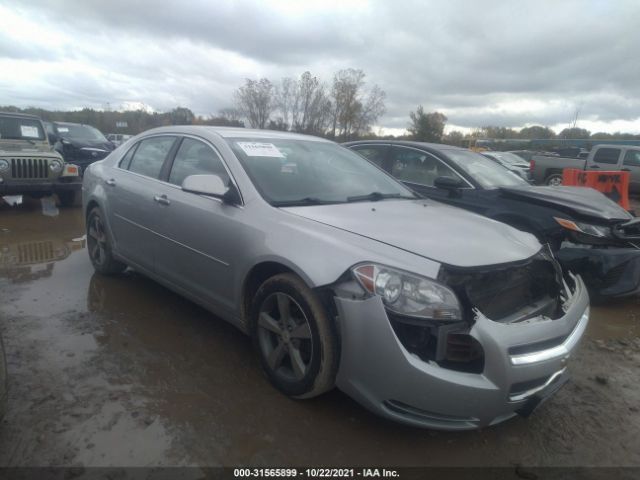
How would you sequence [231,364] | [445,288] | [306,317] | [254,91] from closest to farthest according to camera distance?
[445,288], [306,317], [231,364], [254,91]

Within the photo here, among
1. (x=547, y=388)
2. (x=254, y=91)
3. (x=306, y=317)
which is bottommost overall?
(x=547, y=388)

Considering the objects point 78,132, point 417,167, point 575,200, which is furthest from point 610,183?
point 78,132

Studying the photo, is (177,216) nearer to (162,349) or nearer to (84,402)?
(162,349)

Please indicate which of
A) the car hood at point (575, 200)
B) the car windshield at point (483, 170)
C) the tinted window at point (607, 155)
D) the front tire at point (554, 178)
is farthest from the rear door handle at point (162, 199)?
the front tire at point (554, 178)

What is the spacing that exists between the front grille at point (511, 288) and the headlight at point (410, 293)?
0.23 feet

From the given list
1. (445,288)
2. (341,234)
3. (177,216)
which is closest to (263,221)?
(341,234)

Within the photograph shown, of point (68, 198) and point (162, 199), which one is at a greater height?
point (162, 199)

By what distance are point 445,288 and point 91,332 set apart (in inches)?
109

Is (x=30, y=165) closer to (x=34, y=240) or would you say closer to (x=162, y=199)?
(x=34, y=240)

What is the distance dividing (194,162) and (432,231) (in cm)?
202

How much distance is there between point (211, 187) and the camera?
3.09 metres

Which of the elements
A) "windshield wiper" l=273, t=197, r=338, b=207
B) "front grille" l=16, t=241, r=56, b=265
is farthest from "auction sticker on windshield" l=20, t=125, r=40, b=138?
"windshield wiper" l=273, t=197, r=338, b=207

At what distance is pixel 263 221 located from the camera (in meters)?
2.91

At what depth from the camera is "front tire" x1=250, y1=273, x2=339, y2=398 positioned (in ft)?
8.02
